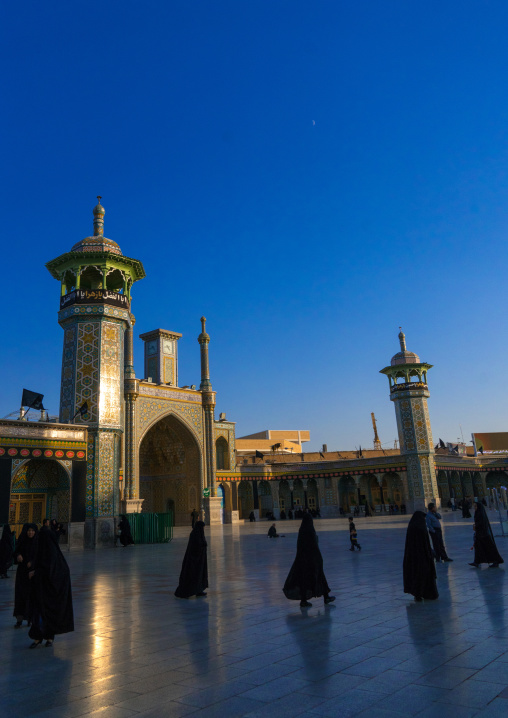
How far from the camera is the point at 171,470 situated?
32125 mm

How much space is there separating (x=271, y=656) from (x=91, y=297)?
18245 mm

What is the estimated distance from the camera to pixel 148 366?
32.3m

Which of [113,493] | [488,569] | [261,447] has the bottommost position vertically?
[488,569]

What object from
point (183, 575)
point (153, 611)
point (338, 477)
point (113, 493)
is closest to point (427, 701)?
point (153, 611)

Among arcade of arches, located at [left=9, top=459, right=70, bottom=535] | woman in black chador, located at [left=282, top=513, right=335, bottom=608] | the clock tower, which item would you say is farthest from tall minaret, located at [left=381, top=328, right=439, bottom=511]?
woman in black chador, located at [left=282, top=513, right=335, bottom=608]

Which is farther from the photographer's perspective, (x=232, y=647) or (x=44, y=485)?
(x=44, y=485)

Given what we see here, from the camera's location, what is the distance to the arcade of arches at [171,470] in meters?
30.9

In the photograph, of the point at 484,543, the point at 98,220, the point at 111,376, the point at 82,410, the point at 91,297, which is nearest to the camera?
the point at 484,543

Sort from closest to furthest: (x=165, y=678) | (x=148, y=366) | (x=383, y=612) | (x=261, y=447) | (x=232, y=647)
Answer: (x=165, y=678)
(x=232, y=647)
(x=383, y=612)
(x=148, y=366)
(x=261, y=447)

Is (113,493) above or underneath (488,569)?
above

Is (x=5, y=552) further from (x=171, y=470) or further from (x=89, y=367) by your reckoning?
(x=171, y=470)

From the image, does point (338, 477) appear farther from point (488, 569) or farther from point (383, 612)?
point (383, 612)

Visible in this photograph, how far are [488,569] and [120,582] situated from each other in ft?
19.9

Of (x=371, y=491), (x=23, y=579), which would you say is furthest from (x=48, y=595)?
(x=371, y=491)
